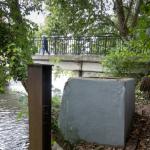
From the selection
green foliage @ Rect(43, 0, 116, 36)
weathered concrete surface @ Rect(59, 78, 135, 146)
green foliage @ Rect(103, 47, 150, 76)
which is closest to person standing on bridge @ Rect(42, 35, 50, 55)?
green foliage @ Rect(43, 0, 116, 36)

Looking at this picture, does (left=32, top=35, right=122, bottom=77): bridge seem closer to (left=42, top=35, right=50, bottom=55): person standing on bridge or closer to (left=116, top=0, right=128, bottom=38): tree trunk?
(left=42, top=35, right=50, bottom=55): person standing on bridge

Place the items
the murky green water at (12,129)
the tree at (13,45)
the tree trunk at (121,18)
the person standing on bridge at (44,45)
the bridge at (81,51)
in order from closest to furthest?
the tree at (13,45) → the murky green water at (12,129) → the bridge at (81,51) → the tree trunk at (121,18) → the person standing on bridge at (44,45)

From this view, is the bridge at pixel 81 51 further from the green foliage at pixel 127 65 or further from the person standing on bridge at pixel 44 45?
the green foliage at pixel 127 65

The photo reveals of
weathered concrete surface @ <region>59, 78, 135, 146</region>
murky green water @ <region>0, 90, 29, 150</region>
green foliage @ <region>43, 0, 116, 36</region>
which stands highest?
green foliage @ <region>43, 0, 116, 36</region>

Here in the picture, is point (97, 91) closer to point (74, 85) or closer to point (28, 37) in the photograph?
point (74, 85)

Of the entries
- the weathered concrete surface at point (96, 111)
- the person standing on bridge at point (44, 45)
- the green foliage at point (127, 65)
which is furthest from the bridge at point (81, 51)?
the weathered concrete surface at point (96, 111)

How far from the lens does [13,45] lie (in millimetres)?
7082

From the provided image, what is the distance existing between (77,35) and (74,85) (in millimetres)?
15320

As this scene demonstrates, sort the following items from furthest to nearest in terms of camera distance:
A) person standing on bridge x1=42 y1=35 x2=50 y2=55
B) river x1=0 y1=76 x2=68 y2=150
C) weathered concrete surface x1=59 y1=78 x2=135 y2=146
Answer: person standing on bridge x1=42 y1=35 x2=50 y2=55, river x1=0 y1=76 x2=68 y2=150, weathered concrete surface x1=59 y1=78 x2=135 y2=146

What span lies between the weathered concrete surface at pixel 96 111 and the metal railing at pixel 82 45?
1283cm

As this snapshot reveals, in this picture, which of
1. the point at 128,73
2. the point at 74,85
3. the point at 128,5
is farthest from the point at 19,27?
the point at 128,5

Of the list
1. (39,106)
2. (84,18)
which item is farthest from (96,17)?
(39,106)

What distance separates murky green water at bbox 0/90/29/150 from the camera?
30.0 ft

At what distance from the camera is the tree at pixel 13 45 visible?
714 cm
